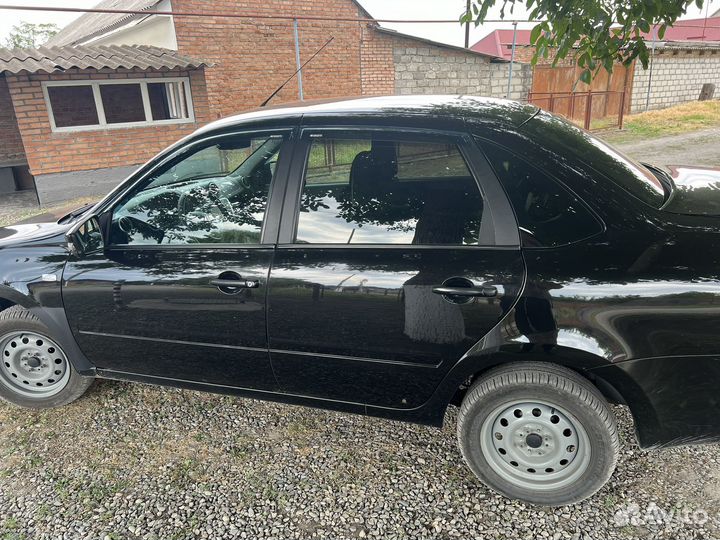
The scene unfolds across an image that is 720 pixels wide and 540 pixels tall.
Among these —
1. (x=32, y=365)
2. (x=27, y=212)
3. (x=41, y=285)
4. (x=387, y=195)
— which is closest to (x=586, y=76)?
(x=387, y=195)

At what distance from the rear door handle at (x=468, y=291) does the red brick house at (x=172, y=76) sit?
7695mm

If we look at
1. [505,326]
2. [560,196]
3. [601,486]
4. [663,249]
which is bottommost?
[601,486]

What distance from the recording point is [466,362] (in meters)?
2.21

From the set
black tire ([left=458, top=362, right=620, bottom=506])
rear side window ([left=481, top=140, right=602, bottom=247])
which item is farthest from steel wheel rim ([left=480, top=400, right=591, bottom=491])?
rear side window ([left=481, top=140, right=602, bottom=247])

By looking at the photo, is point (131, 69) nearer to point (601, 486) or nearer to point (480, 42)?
point (601, 486)

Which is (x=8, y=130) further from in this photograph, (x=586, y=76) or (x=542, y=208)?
(x=542, y=208)

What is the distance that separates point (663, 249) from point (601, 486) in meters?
1.05

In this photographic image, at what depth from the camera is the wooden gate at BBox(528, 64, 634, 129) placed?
623 inches

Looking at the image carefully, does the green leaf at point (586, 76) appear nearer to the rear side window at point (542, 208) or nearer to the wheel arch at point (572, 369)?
the rear side window at point (542, 208)

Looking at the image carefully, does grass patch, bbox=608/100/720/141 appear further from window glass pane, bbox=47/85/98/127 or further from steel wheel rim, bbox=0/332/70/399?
steel wheel rim, bbox=0/332/70/399

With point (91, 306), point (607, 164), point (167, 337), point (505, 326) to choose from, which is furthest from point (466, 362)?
point (91, 306)

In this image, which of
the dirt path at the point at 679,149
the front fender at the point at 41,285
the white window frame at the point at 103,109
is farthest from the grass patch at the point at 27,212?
the dirt path at the point at 679,149

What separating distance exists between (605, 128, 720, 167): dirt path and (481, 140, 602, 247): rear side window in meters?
9.82

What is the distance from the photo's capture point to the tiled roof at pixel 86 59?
9.34 meters
